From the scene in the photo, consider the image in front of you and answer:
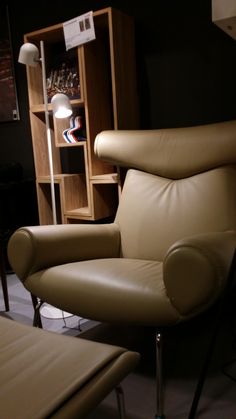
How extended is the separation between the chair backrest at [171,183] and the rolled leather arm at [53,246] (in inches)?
6.4

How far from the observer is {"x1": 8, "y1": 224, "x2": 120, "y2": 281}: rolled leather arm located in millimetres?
1677

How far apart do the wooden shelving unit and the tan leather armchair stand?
12.2 inches

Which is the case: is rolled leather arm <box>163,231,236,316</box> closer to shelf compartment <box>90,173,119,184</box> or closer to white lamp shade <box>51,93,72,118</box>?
shelf compartment <box>90,173,119,184</box>

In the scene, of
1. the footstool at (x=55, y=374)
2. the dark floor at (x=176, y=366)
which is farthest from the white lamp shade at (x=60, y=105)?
the footstool at (x=55, y=374)

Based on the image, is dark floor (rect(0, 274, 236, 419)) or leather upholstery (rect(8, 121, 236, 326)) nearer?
Result: leather upholstery (rect(8, 121, 236, 326))

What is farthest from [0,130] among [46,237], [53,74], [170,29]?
[46,237]

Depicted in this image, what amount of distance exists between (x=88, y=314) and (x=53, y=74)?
1.80 meters

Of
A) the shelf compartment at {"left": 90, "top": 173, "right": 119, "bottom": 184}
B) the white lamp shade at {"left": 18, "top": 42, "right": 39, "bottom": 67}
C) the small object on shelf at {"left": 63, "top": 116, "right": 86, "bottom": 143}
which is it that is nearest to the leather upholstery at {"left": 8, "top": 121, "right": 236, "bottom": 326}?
the shelf compartment at {"left": 90, "top": 173, "right": 119, "bottom": 184}

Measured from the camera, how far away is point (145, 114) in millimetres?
2541

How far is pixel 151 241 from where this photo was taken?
189 centimetres

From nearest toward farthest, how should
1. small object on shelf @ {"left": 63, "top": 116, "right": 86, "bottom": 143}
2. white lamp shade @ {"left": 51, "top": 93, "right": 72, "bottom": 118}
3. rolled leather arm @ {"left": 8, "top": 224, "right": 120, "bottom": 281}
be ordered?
rolled leather arm @ {"left": 8, "top": 224, "right": 120, "bottom": 281} < white lamp shade @ {"left": 51, "top": 93, "right": 72, "bottom": 118} < small object on shelf @ {"left": 63, "top": 116, "right": 86, "bottom": 143}

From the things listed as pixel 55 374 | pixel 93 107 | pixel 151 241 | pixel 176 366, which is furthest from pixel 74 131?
pixel 55 374

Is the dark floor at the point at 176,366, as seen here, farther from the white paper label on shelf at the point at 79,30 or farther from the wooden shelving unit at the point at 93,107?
the white paper label on shelf at the point at 79,30

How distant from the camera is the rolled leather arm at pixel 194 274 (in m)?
1.22
